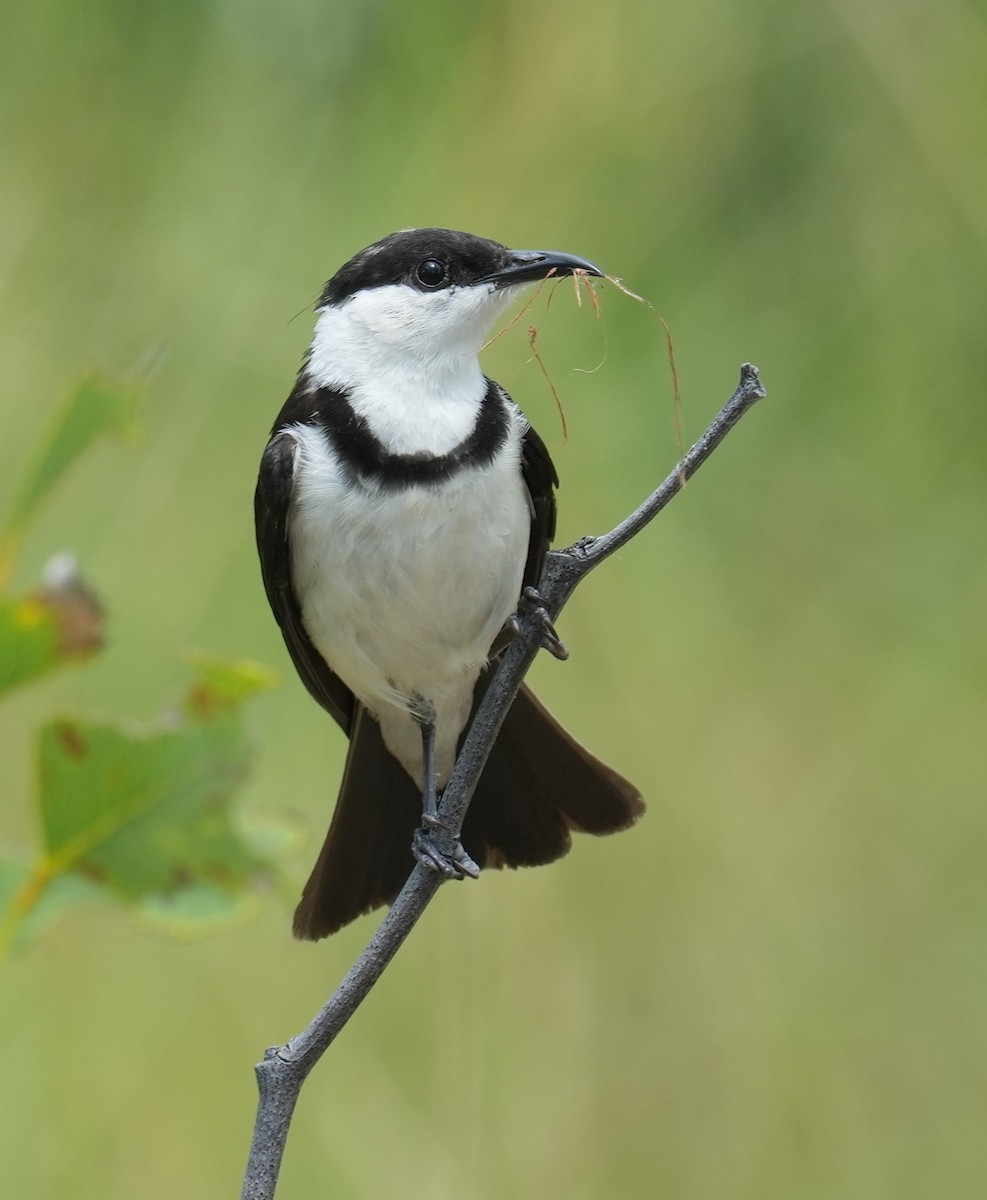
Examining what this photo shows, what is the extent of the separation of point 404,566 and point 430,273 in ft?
1.81

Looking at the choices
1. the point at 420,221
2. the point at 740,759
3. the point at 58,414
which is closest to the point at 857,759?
the point at 740,759

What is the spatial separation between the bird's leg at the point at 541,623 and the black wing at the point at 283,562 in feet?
1.67

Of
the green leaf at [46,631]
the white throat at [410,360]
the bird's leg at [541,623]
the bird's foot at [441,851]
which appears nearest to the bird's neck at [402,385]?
the white throat at [410,360]

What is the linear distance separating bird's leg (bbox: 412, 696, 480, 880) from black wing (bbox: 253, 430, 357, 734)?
0.59ft

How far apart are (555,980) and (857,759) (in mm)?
872

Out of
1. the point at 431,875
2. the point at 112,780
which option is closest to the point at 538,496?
the point at 431,875

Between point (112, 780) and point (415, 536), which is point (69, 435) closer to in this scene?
point (112, 780)

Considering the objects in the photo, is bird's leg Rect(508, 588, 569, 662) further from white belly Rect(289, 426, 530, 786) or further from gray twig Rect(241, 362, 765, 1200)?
white belly Rect(289, 426, 530, 786)

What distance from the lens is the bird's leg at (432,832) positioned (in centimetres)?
171

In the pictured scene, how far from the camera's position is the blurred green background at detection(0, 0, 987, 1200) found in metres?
2.97

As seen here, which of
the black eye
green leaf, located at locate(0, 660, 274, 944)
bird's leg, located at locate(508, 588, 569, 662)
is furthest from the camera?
the black eye

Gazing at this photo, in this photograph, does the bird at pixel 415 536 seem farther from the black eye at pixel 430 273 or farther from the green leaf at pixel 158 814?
the green leaf at pixel 158 814

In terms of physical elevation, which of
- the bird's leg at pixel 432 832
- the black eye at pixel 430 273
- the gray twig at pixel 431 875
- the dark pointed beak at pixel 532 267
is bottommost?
the bird's leg at pixel 432 832

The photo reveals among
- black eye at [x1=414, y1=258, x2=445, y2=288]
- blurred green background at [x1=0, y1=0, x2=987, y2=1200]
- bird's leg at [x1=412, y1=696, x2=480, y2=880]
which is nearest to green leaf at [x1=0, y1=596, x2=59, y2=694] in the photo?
bird's leg at [x1=412, y1=696, x2=480, y2=880]
